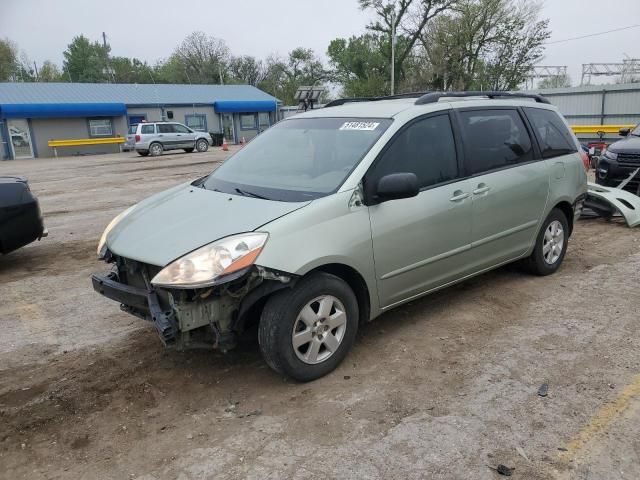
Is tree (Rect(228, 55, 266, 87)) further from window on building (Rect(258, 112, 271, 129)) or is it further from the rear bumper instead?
the rear bumper

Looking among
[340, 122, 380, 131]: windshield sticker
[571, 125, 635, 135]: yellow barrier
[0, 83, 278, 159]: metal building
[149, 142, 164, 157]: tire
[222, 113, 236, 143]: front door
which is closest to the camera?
[340, 122, 380, 131]: windshield sticker

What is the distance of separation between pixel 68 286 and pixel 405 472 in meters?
4.50

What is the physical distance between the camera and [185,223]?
11.7 feet

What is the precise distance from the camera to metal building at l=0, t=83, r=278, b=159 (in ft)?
102

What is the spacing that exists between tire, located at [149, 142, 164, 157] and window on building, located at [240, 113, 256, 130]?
13823mm

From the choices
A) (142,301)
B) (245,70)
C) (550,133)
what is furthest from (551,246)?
(245,70)

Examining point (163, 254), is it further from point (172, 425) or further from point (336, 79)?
point (336, 79)

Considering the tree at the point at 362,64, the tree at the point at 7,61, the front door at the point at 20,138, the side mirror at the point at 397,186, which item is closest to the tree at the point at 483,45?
the tree at the point at 362,64

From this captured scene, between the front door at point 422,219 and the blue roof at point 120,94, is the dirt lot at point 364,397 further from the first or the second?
the blue roof at point 120,94

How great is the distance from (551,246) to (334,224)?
302cm

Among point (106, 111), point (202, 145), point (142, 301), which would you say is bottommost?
point (142, 301)

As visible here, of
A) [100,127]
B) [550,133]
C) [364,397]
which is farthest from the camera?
[100,127]

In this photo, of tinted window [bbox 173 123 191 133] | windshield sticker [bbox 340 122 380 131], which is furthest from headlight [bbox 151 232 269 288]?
tinted window [bbox 173 123 191 133]

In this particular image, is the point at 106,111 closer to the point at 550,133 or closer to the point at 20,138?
the point at 20,138
